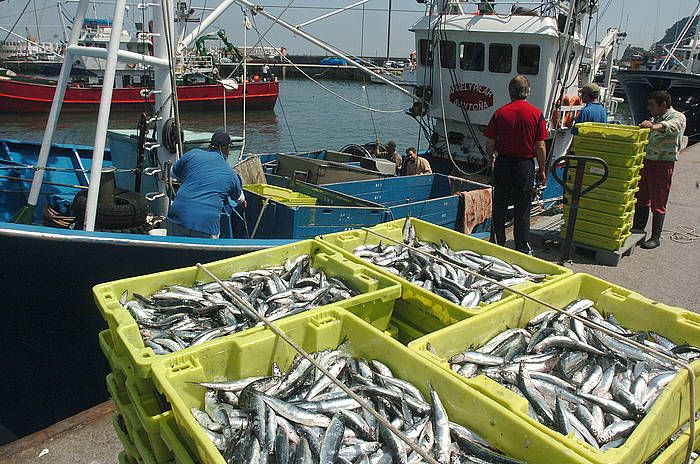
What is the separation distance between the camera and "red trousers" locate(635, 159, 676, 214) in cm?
683

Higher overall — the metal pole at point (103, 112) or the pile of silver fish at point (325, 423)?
the metal pole at point (103, 112)

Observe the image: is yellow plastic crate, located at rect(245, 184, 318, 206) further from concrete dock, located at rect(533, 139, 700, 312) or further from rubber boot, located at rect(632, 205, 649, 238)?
rubber boot, located at rect(632, 205, 649, 238)

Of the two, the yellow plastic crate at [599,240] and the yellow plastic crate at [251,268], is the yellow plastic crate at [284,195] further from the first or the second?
the yellow plastic crate at [599,240]

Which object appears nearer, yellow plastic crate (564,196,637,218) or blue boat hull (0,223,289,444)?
blue boat hull (0,223,289,444)

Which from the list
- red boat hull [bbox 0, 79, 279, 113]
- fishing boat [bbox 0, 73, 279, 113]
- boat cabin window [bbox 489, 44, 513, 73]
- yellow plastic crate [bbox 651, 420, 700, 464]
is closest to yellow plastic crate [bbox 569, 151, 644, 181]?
yellow plastic crate [bbox 651, 420, 700, 464]

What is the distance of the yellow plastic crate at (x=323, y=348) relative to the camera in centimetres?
191

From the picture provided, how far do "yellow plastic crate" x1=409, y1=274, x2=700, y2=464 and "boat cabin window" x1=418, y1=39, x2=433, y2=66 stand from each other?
8829mm

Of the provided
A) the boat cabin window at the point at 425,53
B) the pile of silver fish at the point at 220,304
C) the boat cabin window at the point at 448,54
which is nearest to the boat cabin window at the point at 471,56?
the boat cabin window at the point at 448,54

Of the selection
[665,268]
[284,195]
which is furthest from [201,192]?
[665,268]

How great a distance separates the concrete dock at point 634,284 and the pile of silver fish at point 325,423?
1.97 meters

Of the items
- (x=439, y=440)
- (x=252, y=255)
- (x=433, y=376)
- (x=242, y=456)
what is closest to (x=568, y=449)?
(x=439, y=440)

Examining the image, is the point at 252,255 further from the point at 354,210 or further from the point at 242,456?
the point at 354,210

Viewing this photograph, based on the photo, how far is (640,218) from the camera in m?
7.44

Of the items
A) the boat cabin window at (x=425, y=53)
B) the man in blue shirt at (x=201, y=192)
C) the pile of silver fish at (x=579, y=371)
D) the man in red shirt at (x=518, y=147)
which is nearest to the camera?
the pile of silver fish at (x=579, y=371)
